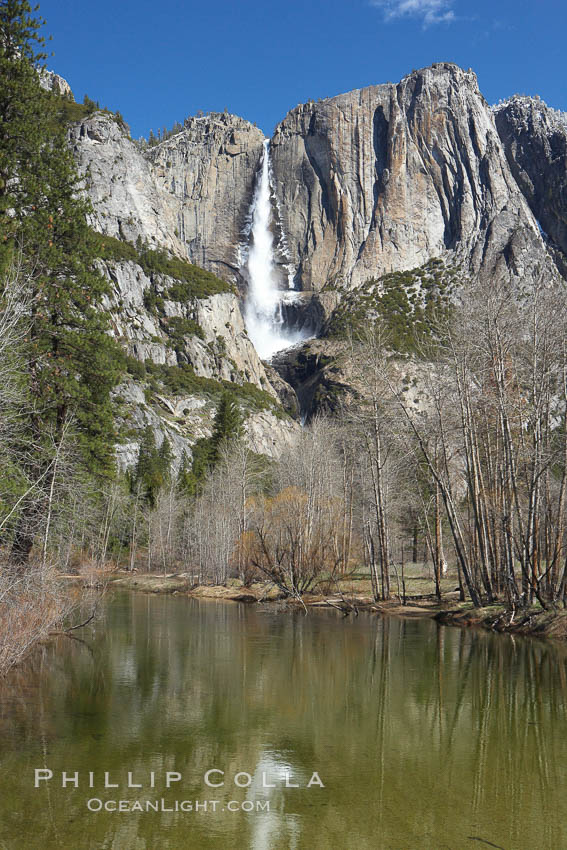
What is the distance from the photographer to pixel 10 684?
14.2m

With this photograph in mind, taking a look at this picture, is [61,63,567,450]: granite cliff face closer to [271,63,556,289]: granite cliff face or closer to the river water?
[271,63,556,289]: granite cliff face

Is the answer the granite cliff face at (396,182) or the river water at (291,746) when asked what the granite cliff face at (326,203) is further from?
the river water at (291,746)

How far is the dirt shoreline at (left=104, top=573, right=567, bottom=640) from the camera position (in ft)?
72.2

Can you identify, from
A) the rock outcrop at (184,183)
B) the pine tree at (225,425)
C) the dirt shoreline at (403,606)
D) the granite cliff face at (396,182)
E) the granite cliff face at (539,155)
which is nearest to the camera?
the dirt shoreline at (403,606)

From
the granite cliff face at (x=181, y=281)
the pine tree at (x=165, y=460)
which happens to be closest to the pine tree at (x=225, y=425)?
the granite cliff face at (x=181, y=281)

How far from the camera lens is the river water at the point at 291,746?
7.21 m

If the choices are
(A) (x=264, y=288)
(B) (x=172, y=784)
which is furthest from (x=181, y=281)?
(B) (x=172, y=784)

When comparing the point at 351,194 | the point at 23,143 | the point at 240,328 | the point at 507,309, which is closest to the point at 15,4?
the point at 23,143

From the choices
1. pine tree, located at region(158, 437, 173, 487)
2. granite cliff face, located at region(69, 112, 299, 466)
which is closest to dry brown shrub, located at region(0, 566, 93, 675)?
granite cliff face, located at region(69, 112, 299, 466)

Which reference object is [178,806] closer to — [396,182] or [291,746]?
[291,746]

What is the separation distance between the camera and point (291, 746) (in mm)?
10258

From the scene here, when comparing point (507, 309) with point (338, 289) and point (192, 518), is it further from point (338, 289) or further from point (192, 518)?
point (338, 289)

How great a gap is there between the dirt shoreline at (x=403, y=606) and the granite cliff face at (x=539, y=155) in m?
124

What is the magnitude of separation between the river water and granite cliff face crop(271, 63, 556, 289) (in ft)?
413
